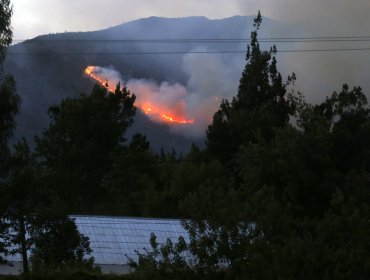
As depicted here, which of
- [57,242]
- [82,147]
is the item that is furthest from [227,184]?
[57,242]

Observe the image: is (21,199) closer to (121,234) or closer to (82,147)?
(121,234)

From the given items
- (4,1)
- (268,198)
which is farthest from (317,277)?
(4,1)

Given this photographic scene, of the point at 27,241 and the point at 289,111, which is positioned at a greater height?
the point at 289,111

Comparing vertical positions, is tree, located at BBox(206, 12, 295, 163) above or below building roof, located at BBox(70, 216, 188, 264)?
above

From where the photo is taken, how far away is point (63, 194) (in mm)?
58219

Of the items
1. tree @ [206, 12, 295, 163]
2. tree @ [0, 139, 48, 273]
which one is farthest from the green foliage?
tree @ [206, 12, 295, 163]

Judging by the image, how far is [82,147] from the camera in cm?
5753

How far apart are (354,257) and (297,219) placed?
1.43m

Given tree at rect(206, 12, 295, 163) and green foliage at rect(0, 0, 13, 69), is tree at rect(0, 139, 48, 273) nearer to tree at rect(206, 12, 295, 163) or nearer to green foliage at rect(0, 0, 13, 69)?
green foliage at rect(0, 0, 13, 69)

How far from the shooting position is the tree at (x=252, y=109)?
188 feet

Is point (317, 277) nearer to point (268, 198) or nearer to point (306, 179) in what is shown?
point (268, 198)

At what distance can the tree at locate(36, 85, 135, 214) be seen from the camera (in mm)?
57625

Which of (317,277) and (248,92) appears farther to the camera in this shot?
(248,92)

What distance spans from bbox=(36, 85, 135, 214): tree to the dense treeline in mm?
89
